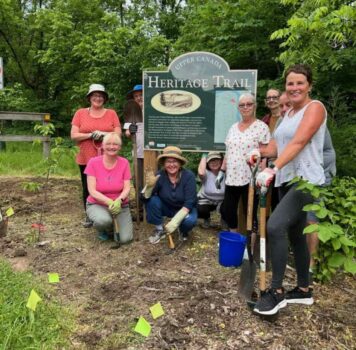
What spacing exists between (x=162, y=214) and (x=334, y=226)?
2331 mm

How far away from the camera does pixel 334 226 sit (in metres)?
2.50

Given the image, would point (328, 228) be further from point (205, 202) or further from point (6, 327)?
point (205, 202)

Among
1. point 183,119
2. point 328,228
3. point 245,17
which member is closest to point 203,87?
point 183,119

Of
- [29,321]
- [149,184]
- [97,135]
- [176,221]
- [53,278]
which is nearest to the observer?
[29,321]

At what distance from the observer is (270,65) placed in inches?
279

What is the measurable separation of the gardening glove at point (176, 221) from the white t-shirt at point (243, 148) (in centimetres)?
62

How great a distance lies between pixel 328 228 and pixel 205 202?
2512 mm

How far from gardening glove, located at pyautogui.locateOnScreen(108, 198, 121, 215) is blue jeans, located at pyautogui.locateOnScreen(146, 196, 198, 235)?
0.36 meters

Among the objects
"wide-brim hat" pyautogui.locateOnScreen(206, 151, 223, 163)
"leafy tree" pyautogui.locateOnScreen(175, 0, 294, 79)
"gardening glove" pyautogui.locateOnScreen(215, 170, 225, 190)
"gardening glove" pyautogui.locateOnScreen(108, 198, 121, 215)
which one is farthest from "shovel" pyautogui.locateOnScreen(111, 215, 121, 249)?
"leafy tree" pyautogui.locateOnScreen(175, 0, 294, 79)

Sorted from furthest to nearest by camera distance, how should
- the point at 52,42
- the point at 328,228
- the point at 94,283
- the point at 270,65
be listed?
the point at 52,42, the point at 270,65, the point at 94,283, the point at 328,228

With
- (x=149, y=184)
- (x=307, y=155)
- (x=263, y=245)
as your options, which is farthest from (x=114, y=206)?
(x=307, y=155)

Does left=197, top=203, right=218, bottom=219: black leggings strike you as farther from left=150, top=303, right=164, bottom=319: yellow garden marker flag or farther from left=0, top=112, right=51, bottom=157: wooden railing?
left=0, top=112, right=51, bottom=157: wooden railing

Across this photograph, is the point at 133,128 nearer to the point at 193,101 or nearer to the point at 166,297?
the point at 193,101

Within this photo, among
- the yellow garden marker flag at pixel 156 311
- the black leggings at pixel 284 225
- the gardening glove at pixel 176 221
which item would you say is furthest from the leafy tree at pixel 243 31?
the yellow garden marker flag at pixel 156 311
